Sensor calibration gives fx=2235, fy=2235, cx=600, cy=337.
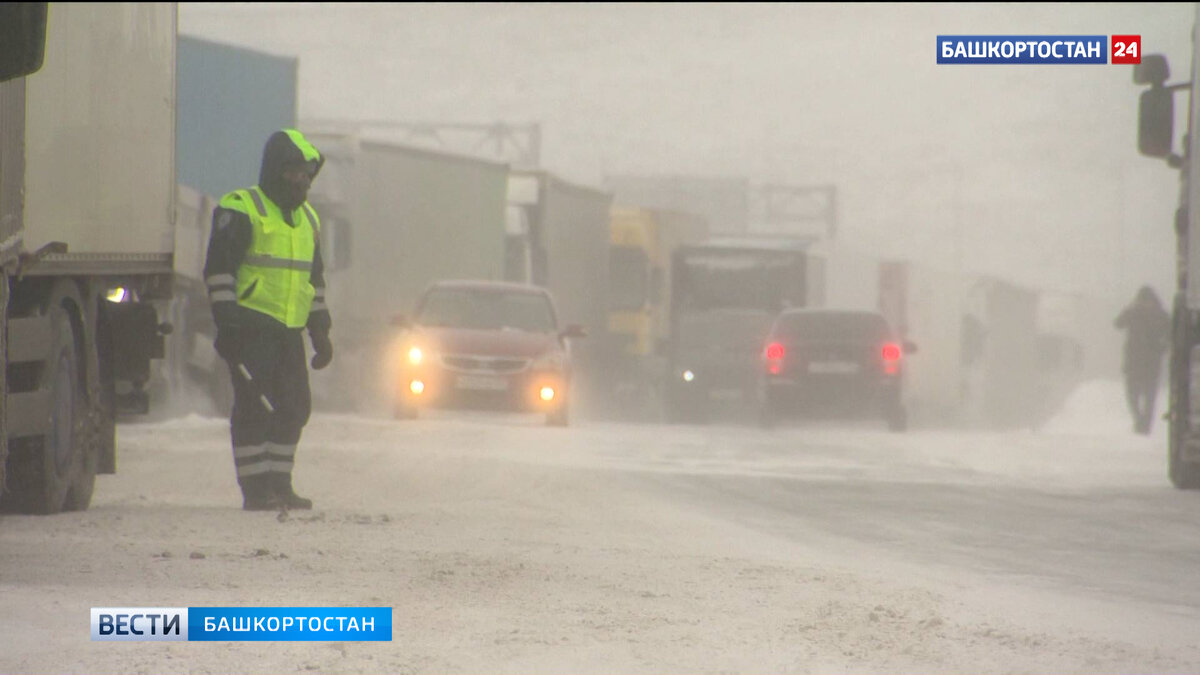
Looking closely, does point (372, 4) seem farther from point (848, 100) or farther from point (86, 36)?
point (86, 36)

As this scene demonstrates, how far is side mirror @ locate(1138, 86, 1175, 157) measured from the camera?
14.7 metres

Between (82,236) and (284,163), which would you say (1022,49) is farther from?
(82,236)

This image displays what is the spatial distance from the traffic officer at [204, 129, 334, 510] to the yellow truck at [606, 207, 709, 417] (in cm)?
2369

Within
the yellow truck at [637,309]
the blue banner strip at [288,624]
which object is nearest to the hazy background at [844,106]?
the yellow truck at [637,309]

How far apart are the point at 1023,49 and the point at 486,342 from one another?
35.8ft

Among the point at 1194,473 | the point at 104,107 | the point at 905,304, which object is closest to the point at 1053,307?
the point at 905,304

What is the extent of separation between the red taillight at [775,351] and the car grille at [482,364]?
4.77 meters

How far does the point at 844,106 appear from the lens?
538 feet

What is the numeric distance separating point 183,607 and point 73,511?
4459 millimetres

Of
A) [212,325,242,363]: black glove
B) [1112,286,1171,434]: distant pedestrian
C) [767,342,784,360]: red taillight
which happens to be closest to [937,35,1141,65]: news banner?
[212,325,242,363]: black glove

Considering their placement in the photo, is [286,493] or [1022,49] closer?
[286,493]

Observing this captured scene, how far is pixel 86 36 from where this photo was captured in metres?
11.7

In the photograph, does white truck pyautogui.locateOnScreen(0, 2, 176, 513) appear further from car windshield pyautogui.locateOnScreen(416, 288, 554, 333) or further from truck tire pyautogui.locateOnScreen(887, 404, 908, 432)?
truck tire pyautogui.locateOnScreen(887, 404, 908, 432)

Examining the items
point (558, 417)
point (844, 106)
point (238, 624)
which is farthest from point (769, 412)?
point (844, 106)
